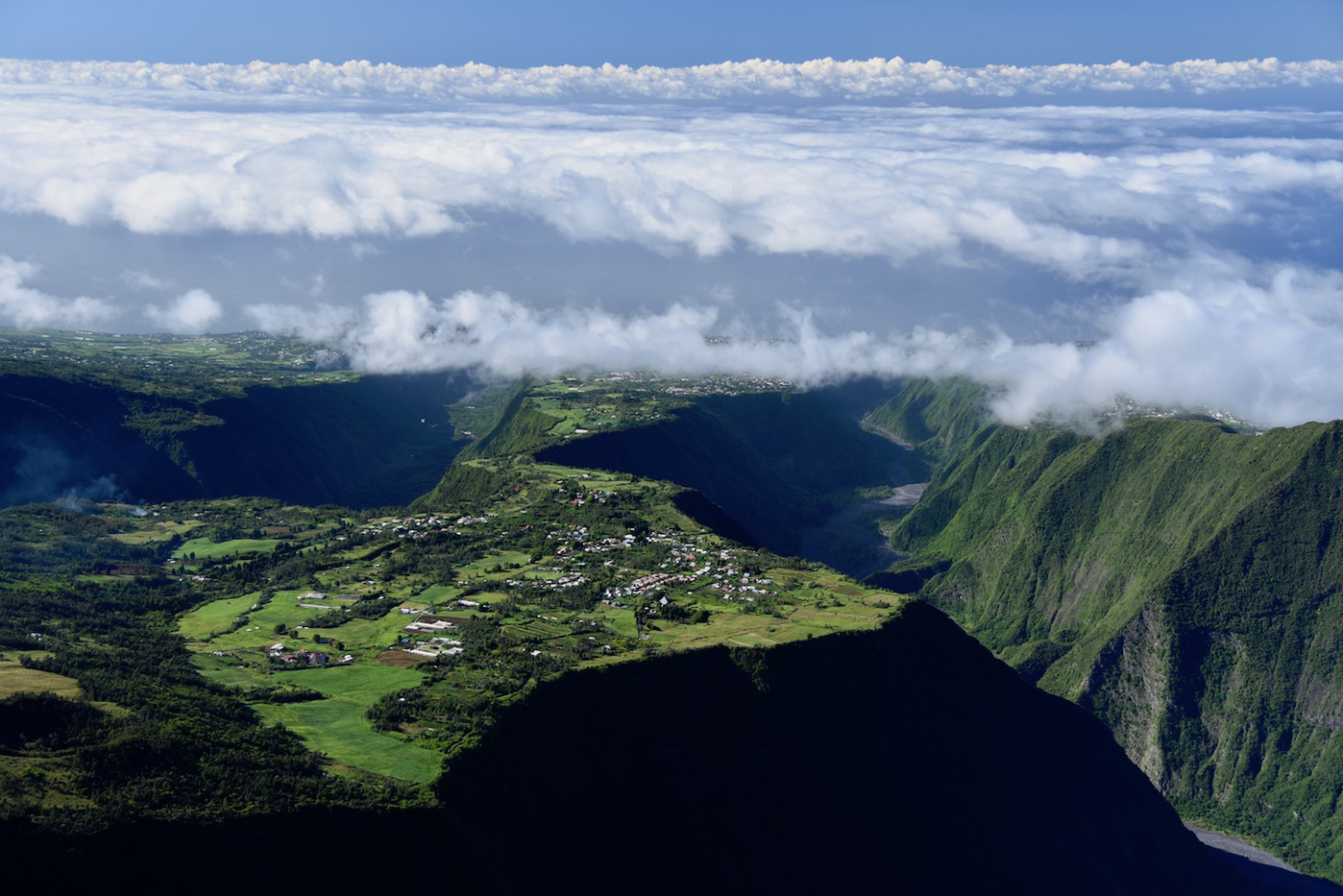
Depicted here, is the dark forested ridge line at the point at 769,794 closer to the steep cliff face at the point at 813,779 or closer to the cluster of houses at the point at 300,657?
the steep cliff face at the point at 813,779

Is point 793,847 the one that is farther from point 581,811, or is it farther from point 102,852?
point 102,852

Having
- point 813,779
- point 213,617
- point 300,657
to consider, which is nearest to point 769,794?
point 813,779

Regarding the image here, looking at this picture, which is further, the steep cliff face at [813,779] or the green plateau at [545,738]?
the steep cliff face at [813,779]

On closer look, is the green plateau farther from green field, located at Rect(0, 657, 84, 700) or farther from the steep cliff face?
green field, located at Rect(0, 657, 84, 700)

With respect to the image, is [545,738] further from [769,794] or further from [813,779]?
[813,779]

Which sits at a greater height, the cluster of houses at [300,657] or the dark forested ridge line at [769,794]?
the cluster of houses at [300,657]

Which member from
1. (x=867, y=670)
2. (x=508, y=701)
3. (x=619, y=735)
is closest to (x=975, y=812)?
(x=867, y=670)

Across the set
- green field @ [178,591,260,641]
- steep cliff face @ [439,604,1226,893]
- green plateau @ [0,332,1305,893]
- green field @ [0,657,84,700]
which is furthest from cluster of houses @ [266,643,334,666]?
green field @ [0,657,84,700]

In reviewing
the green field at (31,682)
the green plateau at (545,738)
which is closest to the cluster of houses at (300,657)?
the green plateau at (545,738)

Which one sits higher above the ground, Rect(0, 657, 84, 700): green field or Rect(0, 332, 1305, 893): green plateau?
Rect(0, 657, 84, 700): green field

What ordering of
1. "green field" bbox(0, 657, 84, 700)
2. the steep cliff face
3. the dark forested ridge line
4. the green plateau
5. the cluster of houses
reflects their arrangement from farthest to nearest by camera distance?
the cluster of houses
the steep cliff face
"green field" bbox(0, 657, 84, 700)
the dark forested ridge line
the green plateau
